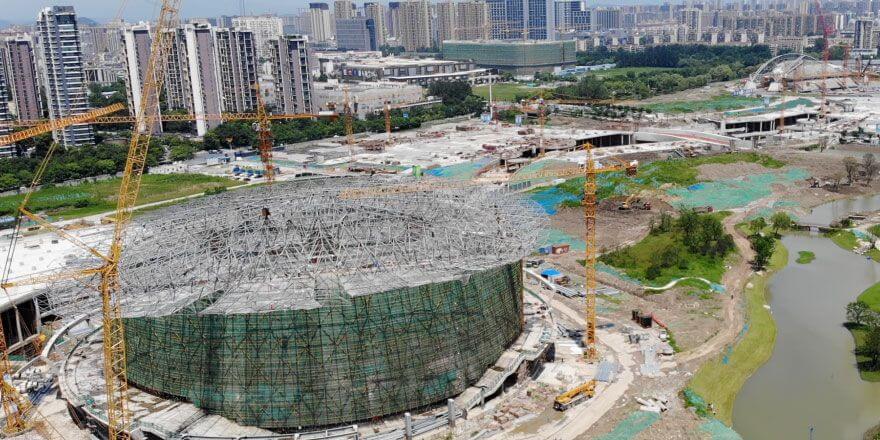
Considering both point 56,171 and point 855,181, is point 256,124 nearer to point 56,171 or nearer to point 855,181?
point 56,171

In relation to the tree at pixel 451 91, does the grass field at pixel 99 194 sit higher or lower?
lower

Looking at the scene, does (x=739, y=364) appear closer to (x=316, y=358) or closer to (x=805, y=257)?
(x=316, y=358)

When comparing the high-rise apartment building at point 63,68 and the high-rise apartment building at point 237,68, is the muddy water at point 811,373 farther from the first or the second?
the high-rise apartment building at point 237,68

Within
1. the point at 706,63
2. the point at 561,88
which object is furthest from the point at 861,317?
the point at 706,63

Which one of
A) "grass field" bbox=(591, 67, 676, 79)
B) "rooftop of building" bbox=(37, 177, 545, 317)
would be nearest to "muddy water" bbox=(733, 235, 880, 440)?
"rooftop of building" bbox=(37, 177, 545, 317)

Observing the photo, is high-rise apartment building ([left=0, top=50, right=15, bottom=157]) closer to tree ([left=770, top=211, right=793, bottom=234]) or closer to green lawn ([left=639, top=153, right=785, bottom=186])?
green lawn ([left=639, top=153, right=785, bottom=186])

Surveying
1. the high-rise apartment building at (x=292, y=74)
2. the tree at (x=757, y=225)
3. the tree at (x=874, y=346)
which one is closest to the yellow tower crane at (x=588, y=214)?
the tree at (x=874, y=346)
